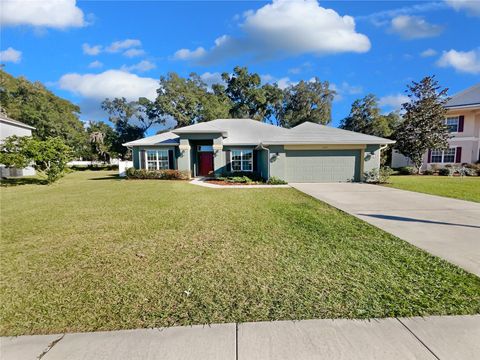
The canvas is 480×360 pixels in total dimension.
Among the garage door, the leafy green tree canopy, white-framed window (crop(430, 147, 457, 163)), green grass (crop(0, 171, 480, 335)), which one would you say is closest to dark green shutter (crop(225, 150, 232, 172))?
the garage door

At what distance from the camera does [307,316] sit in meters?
2.58

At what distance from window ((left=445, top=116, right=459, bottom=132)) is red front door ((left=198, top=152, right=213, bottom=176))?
2138 cm

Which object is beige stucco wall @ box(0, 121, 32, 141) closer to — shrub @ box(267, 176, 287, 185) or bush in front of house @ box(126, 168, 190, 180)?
bush in front of house @ box(126, 168, 190, 180)

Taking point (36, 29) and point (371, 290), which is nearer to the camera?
point (371, 290)

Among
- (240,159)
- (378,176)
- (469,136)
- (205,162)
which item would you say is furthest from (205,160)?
(469,136)

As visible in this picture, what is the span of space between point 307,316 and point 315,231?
121 inches

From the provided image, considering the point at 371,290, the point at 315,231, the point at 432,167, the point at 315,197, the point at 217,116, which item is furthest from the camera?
the point at 217,116

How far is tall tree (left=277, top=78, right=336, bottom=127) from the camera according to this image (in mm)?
36000

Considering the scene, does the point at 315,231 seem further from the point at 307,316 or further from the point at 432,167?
the point at 432,167

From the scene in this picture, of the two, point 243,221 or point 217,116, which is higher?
point 217,116

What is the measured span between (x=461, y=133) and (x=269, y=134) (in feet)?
56.2

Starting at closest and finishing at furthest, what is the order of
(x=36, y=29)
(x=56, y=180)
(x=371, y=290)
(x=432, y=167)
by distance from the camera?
(x=371, y=290) → (x=36, y=29) → (x=56, y=180) → (x=432, y=167)

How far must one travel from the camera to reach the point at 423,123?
775 inches

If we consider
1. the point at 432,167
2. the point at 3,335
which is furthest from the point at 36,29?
the point at 432,167
